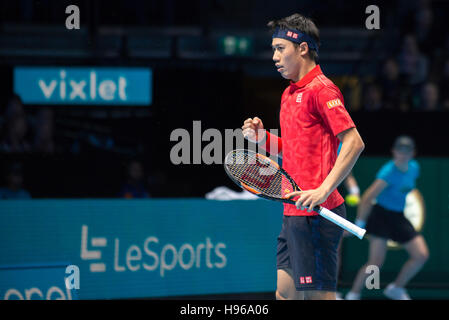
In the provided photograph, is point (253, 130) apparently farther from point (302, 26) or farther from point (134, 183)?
point (134, 183)

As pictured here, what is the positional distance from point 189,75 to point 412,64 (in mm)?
3075

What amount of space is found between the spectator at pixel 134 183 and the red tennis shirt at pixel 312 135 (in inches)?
148

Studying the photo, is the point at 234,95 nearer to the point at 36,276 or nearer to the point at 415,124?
the point at 415,124

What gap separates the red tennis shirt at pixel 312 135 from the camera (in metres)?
3.34

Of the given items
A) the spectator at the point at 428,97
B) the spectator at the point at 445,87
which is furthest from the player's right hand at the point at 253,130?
the spectator at the point at 445,87

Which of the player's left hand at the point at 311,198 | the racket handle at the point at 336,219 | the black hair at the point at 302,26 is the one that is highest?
the black hair at the point at 302,26

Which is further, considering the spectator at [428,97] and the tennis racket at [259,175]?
the spectator at [428,97]

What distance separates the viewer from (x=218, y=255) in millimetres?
6348

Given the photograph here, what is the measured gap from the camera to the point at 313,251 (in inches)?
131

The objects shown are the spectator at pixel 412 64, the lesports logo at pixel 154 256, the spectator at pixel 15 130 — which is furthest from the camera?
the spectator at pixel 412 64

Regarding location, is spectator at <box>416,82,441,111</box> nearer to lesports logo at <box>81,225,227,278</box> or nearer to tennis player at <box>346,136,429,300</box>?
tennis player at <box>346,136,429,300</box>

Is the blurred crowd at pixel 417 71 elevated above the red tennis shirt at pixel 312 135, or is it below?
above

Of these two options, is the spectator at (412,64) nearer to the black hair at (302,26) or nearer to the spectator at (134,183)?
the spectator at (134,183)

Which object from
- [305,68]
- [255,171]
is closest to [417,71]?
[305,68]
